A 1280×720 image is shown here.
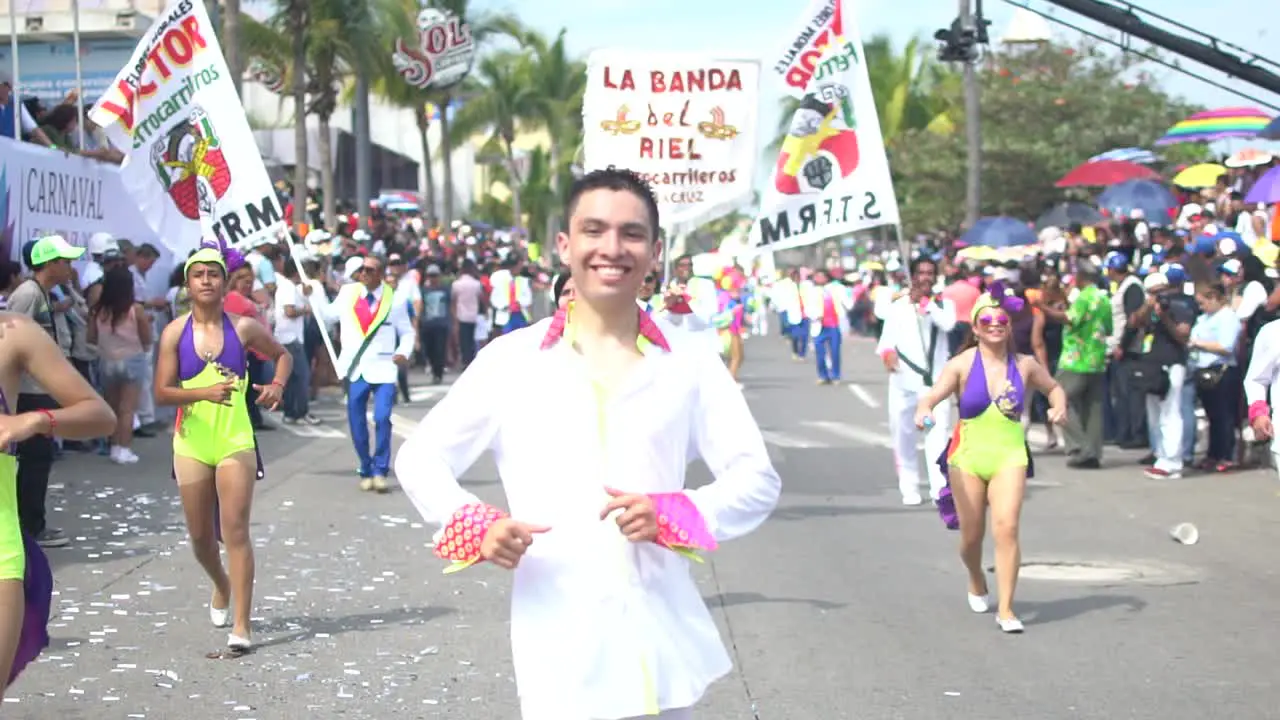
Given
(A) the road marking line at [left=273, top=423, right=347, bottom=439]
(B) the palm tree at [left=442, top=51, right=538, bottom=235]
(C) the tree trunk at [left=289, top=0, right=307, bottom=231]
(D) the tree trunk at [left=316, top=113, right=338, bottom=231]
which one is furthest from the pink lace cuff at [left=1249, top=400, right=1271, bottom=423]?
(B) the palm tree at [left=442, top=51, right=538, bottom=235]

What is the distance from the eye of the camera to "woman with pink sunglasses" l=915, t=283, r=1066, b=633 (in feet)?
30.7

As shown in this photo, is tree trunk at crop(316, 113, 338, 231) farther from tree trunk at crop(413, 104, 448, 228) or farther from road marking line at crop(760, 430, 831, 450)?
road marking line at crop(760, 430, 831, 450)

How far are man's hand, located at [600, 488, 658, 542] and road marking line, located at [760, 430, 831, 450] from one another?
14.5 m

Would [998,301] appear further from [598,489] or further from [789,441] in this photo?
[789,441]

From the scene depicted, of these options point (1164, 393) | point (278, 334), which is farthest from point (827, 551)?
point (278, 334)

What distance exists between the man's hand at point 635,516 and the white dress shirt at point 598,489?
125mm

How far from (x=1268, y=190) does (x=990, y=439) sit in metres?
11.4

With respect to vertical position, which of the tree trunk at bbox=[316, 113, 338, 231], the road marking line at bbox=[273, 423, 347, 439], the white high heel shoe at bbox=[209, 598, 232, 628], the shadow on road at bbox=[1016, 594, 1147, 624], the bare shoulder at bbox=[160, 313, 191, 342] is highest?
the tree trunk at bbox=[316, 113, 338, 231]

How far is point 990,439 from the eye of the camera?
956cm

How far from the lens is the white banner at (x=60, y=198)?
610 inches

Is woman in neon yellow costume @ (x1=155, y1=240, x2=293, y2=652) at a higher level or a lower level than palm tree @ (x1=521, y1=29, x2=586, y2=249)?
lower

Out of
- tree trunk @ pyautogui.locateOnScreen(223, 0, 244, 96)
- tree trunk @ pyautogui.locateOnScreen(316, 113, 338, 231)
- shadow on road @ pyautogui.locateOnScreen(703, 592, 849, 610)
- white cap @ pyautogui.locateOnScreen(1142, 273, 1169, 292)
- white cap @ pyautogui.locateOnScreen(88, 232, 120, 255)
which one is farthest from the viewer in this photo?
tree trunk @ pyautogui.locateOnScreen(316, 113, 338, 231)

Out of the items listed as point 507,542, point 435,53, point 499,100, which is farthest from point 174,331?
point 499,100

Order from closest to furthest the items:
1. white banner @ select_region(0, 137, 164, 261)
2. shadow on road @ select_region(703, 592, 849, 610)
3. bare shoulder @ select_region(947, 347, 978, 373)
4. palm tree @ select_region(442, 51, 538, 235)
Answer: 1. shadow on road @ select_region(703, 592, 849, 610)
2. bare shoulder @ select_region(947, 347, 978, 373)
3. white banner @ select_region(0, 137, 164, 261)
4. palm tree @ select_region(442, 51, 538, 235)
